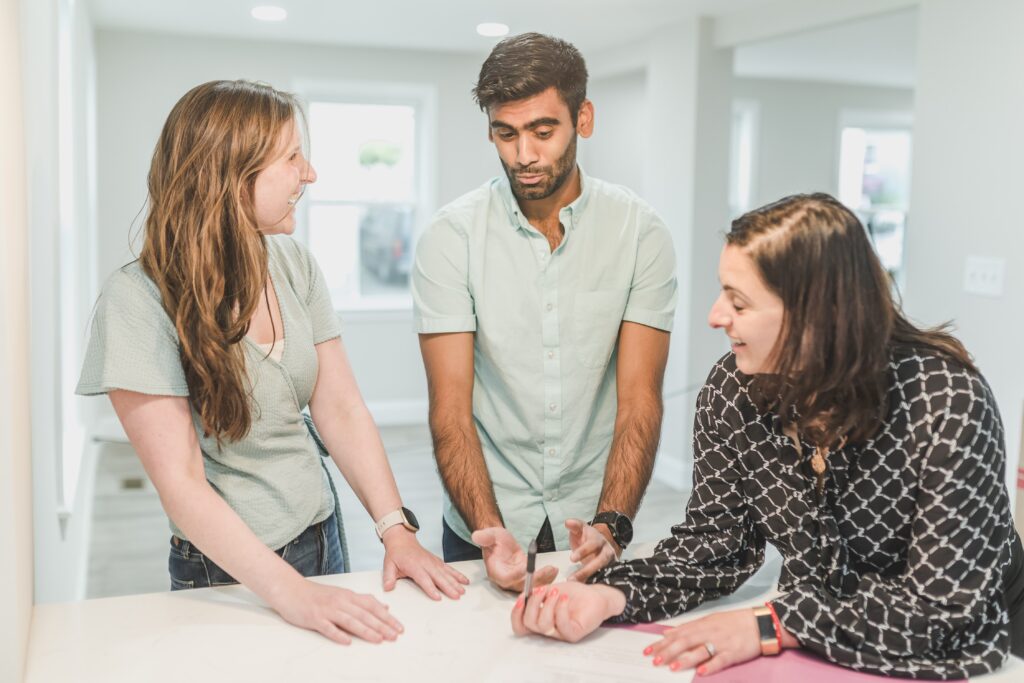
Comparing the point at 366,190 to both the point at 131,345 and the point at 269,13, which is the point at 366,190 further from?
the point at 131,345

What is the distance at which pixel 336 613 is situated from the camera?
1.29m

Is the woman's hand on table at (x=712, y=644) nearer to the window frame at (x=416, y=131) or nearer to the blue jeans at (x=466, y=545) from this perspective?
the blue jeans at (x=466, y=545)

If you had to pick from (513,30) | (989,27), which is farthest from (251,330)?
(513,30)

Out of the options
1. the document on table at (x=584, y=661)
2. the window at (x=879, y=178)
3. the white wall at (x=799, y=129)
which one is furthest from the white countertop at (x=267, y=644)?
the window at (x=879, y=178)

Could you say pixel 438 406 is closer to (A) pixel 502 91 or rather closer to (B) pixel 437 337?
(B) pixel 437 337

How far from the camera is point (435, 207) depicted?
21.3ft

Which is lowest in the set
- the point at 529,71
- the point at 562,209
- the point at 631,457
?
the point at 631,457

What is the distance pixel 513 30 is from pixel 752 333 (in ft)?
15.0

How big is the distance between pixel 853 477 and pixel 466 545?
855 millimetres

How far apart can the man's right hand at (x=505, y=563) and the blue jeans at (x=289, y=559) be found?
298mm

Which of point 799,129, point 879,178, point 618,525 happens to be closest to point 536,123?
point 618,525

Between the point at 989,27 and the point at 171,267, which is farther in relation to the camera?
the point at 989,27

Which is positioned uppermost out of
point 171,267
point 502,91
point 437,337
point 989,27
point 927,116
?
point 989,27

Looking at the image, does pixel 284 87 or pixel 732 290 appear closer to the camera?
pixel 732 290
